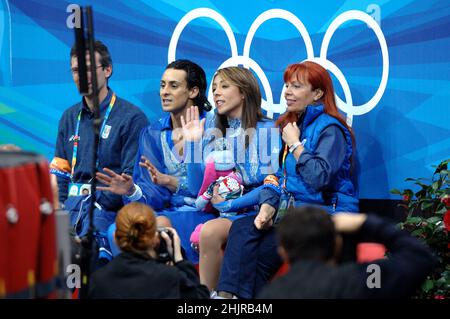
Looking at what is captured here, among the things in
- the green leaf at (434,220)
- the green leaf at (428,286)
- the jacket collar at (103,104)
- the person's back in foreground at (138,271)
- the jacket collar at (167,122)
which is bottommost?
the green leaf at (428,286)

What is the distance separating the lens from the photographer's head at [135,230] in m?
3.92

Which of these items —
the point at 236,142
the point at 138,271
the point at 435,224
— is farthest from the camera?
the point at 236,142

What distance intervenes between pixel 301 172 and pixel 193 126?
90cm

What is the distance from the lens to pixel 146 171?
5.75 meters

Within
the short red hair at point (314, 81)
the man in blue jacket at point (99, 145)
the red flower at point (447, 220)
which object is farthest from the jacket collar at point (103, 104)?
the red flower at point (447, 220)

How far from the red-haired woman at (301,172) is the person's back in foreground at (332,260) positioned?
1.96 metres

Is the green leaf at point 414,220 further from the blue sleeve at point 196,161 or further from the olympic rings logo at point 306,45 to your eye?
the blue sleeve at point 196,161

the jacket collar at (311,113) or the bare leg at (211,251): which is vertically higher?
the jacket collar at (311,113)

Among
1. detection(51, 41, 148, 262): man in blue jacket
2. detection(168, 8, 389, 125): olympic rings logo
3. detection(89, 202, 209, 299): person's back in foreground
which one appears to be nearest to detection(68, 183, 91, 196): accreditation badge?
detection(51, 41, 148, 262): man in blue jacket

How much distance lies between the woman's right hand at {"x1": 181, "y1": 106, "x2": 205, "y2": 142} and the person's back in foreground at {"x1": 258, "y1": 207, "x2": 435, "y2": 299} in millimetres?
2593

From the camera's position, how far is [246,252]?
5.09m

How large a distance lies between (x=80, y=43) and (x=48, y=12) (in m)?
2.71

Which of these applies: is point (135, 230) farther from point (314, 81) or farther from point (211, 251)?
point (314, 81)

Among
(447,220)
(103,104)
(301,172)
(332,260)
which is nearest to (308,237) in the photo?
(332,260)
